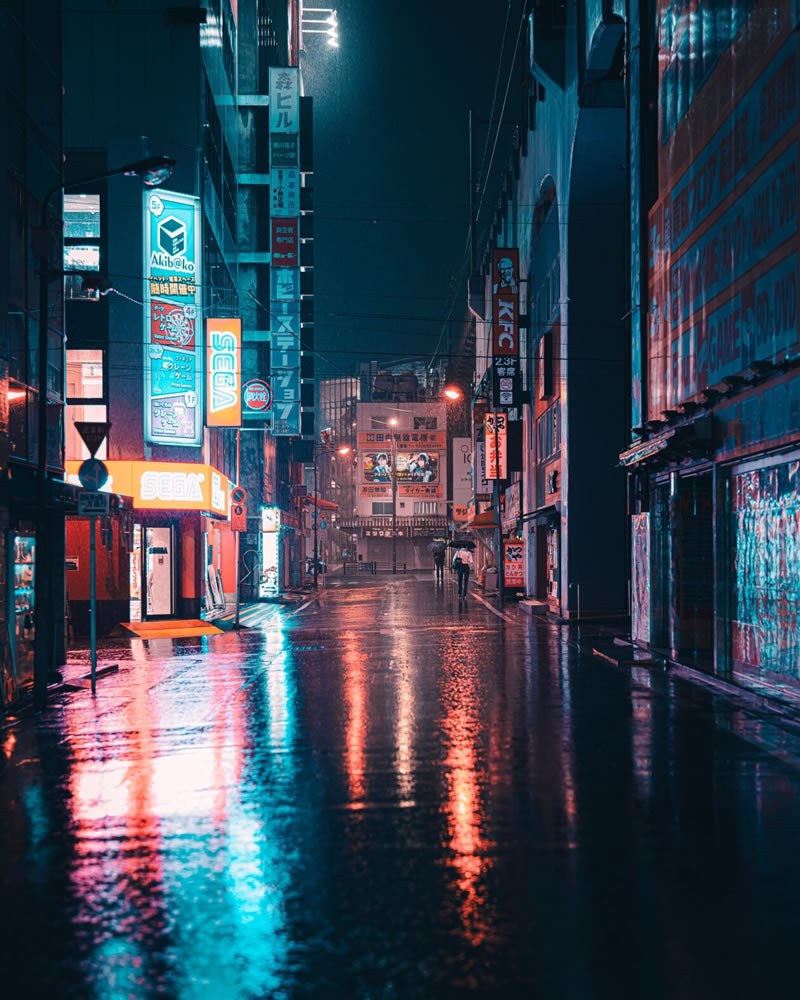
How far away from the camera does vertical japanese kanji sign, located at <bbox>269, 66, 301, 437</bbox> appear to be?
43688 millimetres

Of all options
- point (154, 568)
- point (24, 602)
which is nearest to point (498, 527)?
Result: point (154, 568)

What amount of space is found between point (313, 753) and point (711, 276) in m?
11.7

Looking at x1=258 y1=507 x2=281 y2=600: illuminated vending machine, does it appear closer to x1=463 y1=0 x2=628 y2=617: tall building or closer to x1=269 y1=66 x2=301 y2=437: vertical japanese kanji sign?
x1=269 y1=66 x2=301 y2=437: vertical japanese kanji sign

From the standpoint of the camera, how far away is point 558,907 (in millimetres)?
5855

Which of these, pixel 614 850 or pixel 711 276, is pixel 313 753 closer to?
pixel 614 850

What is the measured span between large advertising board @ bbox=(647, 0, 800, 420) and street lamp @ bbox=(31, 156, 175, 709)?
30.5 ft

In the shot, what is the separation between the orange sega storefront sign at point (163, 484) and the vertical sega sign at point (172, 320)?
97cm

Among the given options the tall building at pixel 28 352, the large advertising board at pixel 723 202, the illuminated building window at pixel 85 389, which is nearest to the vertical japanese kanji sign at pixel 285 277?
the illuminated building window at pixel 85 389

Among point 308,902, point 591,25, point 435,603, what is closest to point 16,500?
point 308,902

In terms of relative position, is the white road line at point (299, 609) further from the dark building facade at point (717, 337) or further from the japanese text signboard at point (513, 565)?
the dark building facade at point (717, 337)

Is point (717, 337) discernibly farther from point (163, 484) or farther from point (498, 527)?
point (498, 527)

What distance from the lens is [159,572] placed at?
3238 cm

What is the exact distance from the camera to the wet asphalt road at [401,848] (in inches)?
198

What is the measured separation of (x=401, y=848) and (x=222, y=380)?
26784mm
